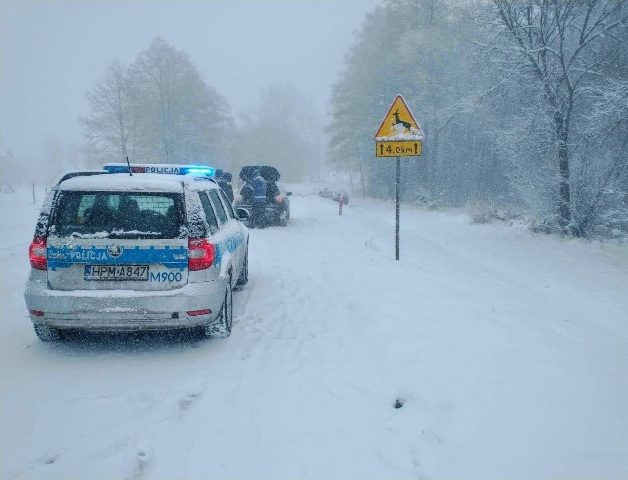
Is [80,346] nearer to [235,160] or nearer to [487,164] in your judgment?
[487,164]

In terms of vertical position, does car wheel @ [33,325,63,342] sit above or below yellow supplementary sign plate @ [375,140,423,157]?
below

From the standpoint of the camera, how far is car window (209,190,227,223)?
5879 millimetres

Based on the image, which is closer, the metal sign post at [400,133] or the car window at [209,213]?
the car window at [209,213]

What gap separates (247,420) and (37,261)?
278cm

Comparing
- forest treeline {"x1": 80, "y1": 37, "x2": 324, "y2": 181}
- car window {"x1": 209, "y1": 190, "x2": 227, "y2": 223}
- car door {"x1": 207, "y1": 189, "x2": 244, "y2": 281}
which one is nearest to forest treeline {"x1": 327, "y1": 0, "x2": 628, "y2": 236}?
car door {"x1": 207, "y1": 189, "x2": 244, "y2": 281}

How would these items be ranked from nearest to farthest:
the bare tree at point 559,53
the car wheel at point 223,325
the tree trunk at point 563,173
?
the car wheel at point 223,325
the bare tree at point 559,53
the tree trunk at point 563,173

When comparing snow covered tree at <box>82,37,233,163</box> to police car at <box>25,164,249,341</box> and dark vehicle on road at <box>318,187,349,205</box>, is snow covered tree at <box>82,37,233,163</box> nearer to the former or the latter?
dark vehicle on road at <box>318,187,349,205</box>

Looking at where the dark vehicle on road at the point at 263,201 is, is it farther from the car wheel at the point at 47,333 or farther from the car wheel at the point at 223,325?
the car wheel at the point at 47,333

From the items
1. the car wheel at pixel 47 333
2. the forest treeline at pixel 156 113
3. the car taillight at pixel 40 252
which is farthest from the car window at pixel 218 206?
the forest treeline at pixel 156 113

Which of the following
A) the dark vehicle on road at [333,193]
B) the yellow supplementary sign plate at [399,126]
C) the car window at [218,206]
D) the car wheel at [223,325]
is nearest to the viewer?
the car wheel at [223,325]

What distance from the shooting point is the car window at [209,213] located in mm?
5095

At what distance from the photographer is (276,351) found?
4.88 meters

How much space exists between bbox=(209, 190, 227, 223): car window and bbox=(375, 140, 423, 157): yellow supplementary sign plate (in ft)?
10.4

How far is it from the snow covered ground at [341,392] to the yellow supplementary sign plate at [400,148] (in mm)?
2437
